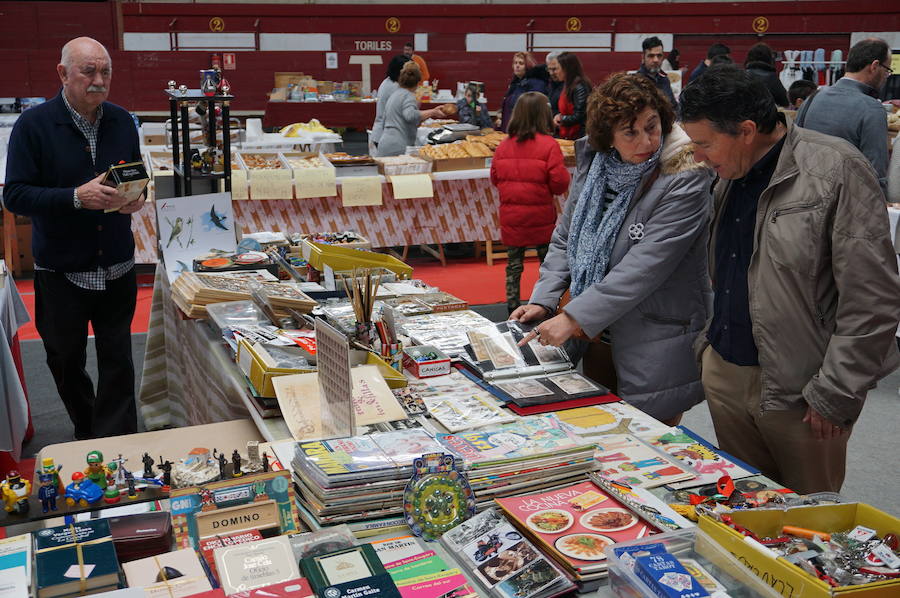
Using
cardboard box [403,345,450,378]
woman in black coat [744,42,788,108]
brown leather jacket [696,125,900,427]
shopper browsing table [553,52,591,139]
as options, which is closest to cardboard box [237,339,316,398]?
cardboard box [403,345,450,378]

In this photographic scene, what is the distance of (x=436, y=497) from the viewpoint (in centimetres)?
181

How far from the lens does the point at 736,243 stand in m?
2.39

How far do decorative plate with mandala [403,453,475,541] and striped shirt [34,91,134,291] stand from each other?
251 centimetres

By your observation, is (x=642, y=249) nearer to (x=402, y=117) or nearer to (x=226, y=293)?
(x=226, y=293)

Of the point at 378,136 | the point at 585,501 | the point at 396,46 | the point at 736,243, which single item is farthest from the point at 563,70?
the point at 396,46

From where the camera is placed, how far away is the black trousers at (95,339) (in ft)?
12.6

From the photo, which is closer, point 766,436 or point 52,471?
point 52,471

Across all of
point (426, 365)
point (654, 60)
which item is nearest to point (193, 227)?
point (426, 365)

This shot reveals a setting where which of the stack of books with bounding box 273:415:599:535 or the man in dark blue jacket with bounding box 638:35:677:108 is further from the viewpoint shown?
the man in dark blue jacket with bounding box 638:35:677:108

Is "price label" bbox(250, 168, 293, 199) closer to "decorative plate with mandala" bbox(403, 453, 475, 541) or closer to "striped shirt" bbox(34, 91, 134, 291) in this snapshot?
"striped shirt" bbox(34, 91, 134, 291)

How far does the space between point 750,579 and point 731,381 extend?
1075 mm

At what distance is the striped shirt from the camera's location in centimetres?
372

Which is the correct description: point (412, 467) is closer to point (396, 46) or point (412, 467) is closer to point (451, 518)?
point (451, 518)

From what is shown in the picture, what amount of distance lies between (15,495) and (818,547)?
1.53m
